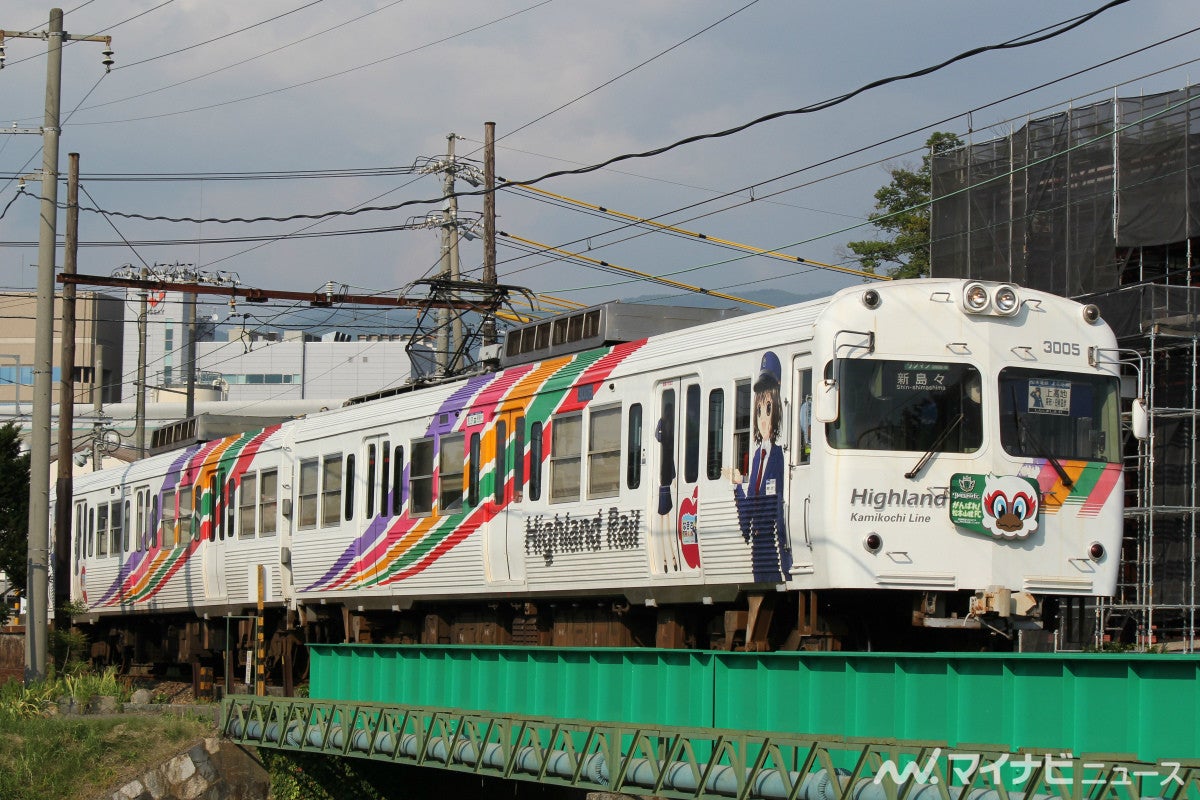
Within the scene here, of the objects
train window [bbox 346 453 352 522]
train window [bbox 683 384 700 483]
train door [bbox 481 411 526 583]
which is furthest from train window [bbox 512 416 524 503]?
train window [bbox 346 453 352 522]

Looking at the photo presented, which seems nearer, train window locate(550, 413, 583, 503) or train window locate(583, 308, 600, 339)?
train window locate(550, 413, 583, 503)

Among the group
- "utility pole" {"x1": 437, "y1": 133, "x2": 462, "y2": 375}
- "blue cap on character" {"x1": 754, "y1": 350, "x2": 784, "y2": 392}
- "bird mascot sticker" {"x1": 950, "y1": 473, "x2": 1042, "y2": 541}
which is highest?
"utility pole" {"x1": 437, "y1": 133, "x2": 462, "y2": 375}

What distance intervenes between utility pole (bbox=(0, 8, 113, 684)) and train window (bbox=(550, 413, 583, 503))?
8.83 m

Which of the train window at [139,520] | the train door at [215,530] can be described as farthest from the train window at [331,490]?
the train window at [139,520]

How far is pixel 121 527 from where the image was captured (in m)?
28.9

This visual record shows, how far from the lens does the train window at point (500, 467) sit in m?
17.0

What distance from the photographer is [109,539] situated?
29547 millimetres

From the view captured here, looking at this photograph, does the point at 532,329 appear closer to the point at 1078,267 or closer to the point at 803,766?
the point at 803,766

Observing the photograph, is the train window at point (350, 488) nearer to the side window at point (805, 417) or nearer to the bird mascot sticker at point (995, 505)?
the side window at point (805, 417)

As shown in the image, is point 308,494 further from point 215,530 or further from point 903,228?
point 903,228

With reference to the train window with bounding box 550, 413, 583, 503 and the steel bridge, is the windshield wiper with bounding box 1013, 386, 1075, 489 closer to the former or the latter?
the steel bridge

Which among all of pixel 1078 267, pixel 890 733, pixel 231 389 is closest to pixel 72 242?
pixel 1078 267

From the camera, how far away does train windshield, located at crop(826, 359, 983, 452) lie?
496 inches

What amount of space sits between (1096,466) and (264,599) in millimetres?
12604
